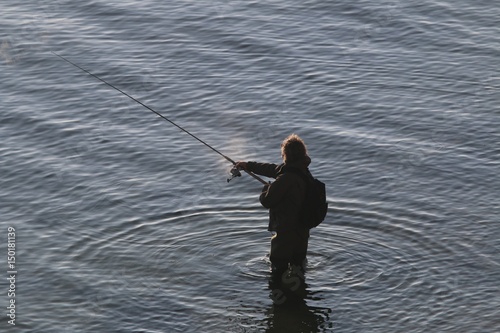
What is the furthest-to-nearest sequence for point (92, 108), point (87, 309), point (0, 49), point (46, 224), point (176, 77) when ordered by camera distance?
point (0, 49) → point (176, 77) → point (92, 108) → point (46, 224) → point (87, 309)

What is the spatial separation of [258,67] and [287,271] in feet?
33.9

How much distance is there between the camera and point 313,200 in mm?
14281

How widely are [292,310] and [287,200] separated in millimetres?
1422

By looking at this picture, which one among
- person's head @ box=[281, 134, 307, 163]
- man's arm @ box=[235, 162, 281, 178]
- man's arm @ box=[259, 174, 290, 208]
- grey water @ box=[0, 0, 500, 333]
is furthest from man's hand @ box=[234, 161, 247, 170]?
grey water @ box=[0, 0, 500, 333]

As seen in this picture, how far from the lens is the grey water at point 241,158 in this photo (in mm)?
14742

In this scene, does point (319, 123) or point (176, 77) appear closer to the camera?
point (319, 123)

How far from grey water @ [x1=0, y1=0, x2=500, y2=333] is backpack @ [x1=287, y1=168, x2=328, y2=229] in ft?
3.81

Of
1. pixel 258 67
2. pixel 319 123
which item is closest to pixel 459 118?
pixel 319 123

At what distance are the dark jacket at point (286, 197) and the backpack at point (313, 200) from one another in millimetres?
50

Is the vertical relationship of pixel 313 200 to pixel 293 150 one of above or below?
below

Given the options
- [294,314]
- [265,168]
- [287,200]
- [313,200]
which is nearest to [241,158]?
[265,168]

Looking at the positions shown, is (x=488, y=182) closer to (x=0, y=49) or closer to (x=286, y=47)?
(x=286, y=47)

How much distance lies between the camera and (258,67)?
81.3 ft

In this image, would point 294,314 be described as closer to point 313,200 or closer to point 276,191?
point 313,200
